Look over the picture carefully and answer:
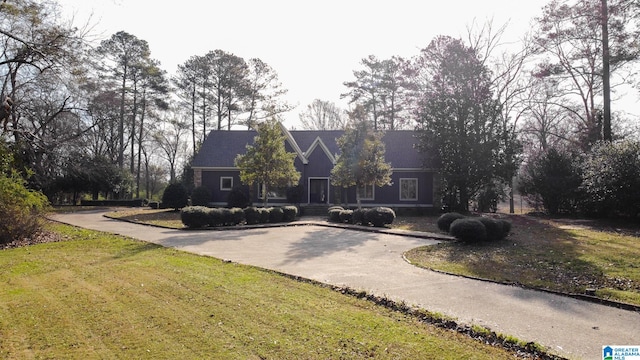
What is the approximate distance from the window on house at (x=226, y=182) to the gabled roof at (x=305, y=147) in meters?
0.85

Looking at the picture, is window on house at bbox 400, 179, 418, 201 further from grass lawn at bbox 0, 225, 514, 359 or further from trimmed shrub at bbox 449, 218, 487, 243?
grass lawn at bbox 0, 225, 514, 359

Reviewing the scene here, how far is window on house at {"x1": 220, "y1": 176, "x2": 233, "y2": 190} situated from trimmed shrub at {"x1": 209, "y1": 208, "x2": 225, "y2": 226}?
1041 centimetres

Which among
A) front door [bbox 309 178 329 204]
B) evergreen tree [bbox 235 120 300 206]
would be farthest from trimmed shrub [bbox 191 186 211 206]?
front door [bbox 309 178 329 204]

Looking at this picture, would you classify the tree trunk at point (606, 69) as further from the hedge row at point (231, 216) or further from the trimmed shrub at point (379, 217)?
the hedge row at point (231, 216)

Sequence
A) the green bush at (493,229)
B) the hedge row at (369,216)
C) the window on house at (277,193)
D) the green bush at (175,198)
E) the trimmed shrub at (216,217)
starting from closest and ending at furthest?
the green bush at (493,229) → the trimmed shrub at (216,217) → the hedge row at (369,216) → the green bush at (175,198) → the window on house at (277,193)

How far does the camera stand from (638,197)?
55.8ft

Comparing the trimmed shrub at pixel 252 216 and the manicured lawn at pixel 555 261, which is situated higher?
the trimmed shrub at pixel 252 216

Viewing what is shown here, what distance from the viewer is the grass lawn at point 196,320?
4.05 metres

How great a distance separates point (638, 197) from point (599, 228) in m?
2.84

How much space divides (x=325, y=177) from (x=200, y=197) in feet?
27.8

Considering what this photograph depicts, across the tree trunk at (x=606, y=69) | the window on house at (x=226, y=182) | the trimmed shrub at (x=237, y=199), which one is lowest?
the trimmed shrub at (x=237, y=199)

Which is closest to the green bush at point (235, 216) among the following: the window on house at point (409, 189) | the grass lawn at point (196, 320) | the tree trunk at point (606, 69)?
the grass lawn at point (196, 320)

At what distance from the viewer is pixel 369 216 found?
57.2 ft

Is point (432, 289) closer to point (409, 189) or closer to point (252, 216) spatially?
point (252, 216)
